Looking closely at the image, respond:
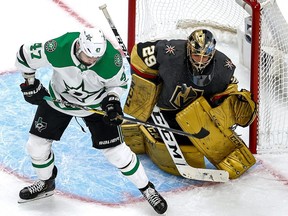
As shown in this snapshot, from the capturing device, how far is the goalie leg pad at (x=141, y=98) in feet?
12.8

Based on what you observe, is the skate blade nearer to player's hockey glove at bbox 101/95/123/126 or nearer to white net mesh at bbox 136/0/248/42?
player's hockey glove at bbox 101/95/123/126

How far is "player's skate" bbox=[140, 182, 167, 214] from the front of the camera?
147 inches

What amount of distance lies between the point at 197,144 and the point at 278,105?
652 mm

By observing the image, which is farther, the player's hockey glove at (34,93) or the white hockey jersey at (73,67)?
the player's hockey glove at (34,93)

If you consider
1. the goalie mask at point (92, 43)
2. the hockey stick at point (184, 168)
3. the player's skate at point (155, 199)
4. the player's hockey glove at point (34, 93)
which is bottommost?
the player's skate at point (155, 199)

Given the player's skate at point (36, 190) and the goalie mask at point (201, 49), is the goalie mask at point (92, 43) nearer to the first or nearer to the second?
the goalie mask at point (201, 49)

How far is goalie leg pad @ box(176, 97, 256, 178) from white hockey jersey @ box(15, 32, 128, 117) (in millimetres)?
450

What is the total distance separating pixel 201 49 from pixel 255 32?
47cm

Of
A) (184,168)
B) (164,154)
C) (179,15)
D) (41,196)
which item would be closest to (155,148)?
(164,154)

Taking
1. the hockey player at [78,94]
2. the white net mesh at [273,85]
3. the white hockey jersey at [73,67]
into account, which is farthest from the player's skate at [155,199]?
the white net mesh at [273,85]

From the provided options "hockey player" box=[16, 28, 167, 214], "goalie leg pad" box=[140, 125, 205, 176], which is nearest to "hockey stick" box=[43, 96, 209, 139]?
"hockey player" box=[16, 28, 167, 214]

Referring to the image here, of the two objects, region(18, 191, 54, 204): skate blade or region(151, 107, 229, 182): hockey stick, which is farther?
region(151, 107, 229, 182): hockey stick

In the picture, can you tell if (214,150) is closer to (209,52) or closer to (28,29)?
(209,52)

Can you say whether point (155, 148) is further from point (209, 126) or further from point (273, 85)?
point (273, 85)
